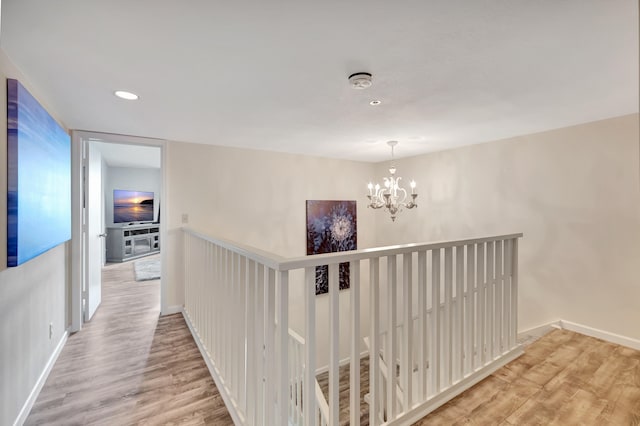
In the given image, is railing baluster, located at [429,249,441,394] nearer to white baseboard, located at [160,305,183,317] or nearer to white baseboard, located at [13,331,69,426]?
white baseboard, located at [13,331,69,426]

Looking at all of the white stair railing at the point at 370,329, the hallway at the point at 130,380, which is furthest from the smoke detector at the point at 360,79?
the hallway at the point at 130,380

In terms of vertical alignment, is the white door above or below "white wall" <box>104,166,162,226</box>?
below

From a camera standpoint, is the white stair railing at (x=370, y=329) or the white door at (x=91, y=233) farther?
the white door at (x=91, y=233)

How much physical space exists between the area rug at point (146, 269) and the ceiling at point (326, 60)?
3372 millimetres

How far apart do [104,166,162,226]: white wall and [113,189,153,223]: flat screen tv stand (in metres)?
0.10

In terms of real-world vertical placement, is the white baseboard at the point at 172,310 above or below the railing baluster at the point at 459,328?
below

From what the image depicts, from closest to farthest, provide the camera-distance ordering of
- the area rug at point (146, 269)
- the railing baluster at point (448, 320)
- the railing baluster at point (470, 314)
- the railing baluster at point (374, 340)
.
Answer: the railing baluster at point (374, 340), the railing baluster at point (448, 320), the railing baluster at point (470, 314), the area rug at point (146, 269)

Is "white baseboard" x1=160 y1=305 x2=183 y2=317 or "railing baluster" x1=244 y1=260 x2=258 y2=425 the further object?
"white baseboard" x1=160 y1=305 x2=183 y2=317

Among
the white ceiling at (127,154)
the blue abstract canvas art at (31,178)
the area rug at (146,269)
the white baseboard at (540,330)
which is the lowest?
the white baseboard at (540,330)

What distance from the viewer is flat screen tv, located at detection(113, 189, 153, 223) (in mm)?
7301

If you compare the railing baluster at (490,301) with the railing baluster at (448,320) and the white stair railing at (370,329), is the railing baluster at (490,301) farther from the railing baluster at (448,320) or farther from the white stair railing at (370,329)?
the railing baluster at (448,320)

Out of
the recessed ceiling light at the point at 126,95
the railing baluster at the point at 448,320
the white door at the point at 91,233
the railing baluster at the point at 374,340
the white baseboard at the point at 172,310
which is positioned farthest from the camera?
the white baseboard at the point at 172,310

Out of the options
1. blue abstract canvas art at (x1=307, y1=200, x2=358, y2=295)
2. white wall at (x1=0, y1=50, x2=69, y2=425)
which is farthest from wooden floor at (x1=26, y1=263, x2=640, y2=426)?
blue abstract canvas art at (x1=307, y1=200, x2=358, y2=295)

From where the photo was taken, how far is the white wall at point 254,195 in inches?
136
